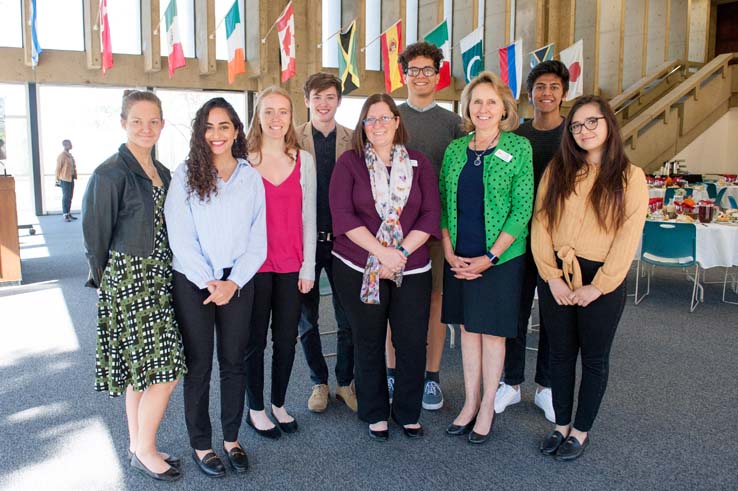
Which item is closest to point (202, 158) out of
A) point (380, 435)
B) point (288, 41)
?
point (380, 435)

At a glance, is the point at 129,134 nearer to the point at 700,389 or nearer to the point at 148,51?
the point at 700,389

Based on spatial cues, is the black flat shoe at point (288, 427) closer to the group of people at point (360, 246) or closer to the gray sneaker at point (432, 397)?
the group of people at point (360, 246)

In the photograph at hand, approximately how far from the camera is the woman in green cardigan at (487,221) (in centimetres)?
293

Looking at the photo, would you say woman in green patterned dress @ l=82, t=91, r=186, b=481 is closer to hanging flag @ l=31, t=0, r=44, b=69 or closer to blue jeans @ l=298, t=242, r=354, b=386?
blue jeans @ l=298, t=242, r=354, b=386

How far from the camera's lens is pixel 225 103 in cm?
269

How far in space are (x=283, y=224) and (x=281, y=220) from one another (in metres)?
0.02

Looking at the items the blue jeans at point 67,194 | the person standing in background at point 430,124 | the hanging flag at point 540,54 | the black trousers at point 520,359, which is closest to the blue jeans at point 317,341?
the person standing in background at point 430,124

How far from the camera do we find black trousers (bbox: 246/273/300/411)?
2.95 metres

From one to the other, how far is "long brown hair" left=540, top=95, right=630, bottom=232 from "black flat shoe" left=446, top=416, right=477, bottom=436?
3.66 feet

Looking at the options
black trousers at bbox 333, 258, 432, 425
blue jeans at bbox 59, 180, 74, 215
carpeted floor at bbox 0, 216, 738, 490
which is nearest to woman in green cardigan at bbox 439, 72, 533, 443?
black trousers at bbox 333, 258, 432, 425

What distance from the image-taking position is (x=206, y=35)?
42.5 ft

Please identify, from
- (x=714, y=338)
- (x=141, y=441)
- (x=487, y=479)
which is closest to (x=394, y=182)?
(x=487, y=479)

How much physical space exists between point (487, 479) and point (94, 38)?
1223cm

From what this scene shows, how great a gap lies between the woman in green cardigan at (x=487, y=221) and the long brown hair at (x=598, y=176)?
0.14 meters
